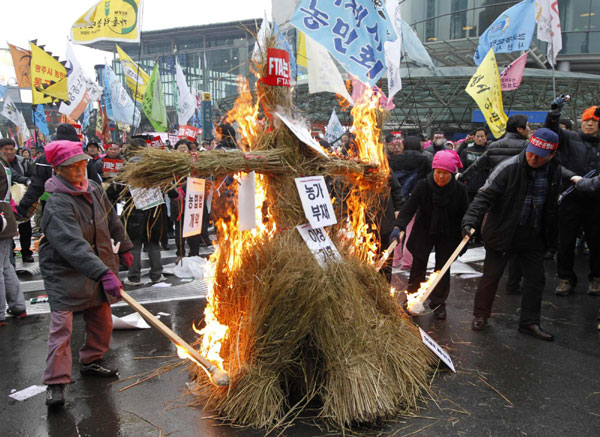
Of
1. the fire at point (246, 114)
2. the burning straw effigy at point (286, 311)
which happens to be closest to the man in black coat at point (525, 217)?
the burning straw effigy at point (286, 311)

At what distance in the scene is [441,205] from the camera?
5156mm

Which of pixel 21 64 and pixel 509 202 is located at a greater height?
pixel 21 64

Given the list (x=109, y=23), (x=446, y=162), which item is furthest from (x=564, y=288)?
(x=109, y=23)

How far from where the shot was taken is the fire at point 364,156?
4.01 m

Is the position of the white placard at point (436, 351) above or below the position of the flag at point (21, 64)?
below

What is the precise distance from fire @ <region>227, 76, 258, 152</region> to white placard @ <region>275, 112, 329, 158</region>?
21 centimetres

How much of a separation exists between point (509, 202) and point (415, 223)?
1.10 metres

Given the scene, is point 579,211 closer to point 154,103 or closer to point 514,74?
point 514,74

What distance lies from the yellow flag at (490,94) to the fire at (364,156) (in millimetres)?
4518

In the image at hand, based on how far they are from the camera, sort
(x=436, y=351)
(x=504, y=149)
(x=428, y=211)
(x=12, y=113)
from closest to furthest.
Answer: (x=436, y=351) → (x=428, y=211) → (x=504, y=149) → (x=12, y=113)

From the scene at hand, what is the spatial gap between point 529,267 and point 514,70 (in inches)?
244

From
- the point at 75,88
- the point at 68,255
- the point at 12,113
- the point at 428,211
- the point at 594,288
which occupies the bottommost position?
the point at 594,288

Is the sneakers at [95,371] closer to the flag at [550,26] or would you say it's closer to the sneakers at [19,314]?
the sneakers at [19,314]

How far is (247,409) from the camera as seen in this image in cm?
313
